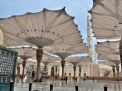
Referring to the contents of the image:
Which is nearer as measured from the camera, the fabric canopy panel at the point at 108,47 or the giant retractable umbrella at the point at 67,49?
the fabric canopy panel at the point at 108,47


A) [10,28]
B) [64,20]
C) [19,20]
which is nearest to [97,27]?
[64,20]

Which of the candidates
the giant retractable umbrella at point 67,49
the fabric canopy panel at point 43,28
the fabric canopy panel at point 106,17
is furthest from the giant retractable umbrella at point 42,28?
the giant retractable umbrella at point 67,49

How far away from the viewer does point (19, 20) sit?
2477cm

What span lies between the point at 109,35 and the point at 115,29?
320 centimetres

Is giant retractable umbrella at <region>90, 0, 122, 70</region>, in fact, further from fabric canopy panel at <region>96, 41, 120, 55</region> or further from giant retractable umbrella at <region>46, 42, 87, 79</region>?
giant retractable umbrella at <region>46, 42, 87, 79</region>

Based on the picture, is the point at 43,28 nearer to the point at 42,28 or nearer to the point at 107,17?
the point at 42,28

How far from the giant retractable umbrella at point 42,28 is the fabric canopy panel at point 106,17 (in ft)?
9.43

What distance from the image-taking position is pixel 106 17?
21.4m

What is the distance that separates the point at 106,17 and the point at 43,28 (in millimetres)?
8203

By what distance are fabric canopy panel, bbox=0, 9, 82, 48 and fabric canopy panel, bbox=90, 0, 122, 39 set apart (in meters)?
2.86

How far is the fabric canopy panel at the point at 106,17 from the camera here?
18.9 meters

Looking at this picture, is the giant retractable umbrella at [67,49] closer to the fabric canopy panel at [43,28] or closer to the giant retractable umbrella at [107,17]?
the fabric canopy panel at [43,28]

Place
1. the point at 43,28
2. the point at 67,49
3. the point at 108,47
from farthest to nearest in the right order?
the point at 67,49
the point at 108,47
the point at 43,28

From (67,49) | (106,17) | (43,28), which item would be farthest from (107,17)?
(67,49)
